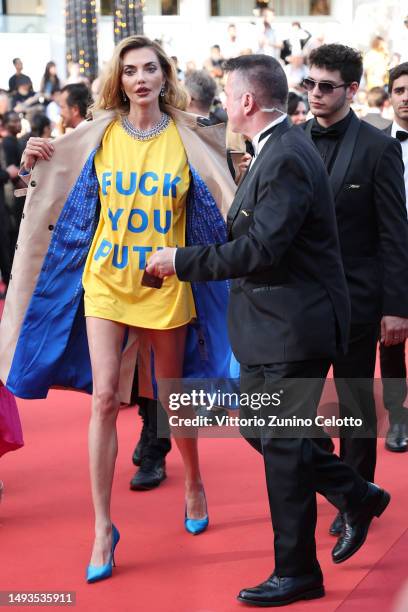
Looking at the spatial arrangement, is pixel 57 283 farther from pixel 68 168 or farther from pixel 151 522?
pixel 151 522

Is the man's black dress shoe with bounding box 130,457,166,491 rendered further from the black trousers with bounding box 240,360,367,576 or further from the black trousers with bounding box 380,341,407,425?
the black trousers with bounding box 240,360,367,576

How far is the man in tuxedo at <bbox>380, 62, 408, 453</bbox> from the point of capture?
547cm

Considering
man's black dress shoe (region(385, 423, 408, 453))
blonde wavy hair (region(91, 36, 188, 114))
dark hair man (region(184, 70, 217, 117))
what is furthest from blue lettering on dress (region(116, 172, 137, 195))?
dark hair man (region(184, 70, 217, 117))

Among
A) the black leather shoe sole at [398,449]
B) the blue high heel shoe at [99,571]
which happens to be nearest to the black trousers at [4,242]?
the black leather shoe sole at [398,449]

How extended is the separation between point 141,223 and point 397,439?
82.1 inches

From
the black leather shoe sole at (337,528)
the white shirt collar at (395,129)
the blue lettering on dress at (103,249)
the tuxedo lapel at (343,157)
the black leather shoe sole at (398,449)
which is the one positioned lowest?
the black leather shoe sole at (398,449)

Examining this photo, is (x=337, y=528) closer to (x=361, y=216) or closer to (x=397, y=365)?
(x=361, y=216)


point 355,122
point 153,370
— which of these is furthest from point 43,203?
point 355,122

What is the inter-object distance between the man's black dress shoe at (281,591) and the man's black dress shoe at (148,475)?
1.40 metres

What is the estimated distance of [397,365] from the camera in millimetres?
5641

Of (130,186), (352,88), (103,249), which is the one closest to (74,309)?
(103,249)

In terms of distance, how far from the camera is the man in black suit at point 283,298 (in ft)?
11.2

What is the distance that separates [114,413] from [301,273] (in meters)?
0.97

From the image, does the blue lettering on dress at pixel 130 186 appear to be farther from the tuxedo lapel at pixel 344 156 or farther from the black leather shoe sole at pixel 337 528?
the black leather shoe sole at pixel 337 528
